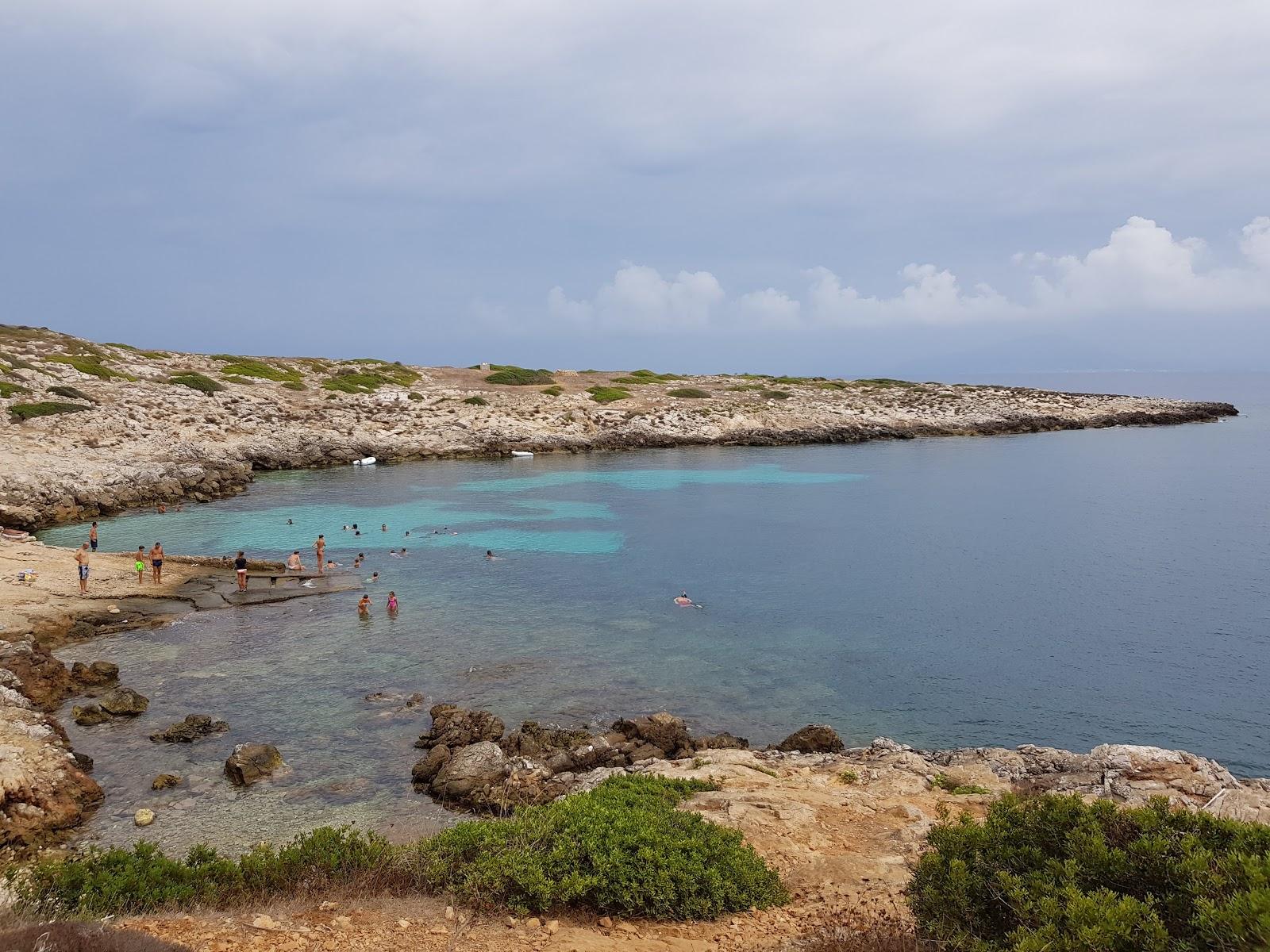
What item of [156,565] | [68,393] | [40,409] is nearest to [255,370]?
[68,393]

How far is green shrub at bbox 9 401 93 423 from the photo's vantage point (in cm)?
5528

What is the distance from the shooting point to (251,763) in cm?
1786

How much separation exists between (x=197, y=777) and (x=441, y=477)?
5098cm

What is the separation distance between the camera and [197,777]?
17688mm

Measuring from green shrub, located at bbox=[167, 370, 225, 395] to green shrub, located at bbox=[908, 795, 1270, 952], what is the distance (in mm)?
81595

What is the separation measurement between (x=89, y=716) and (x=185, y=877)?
44.1 ft

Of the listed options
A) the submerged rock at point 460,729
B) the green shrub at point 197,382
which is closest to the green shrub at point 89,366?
the green shrub at point 197,382

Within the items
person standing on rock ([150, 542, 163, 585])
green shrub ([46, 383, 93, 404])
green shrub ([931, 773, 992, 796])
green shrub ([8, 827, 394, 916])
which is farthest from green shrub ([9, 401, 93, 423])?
green shrub ([931, 773, 992, 796])

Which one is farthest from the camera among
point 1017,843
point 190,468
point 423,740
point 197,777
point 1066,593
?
point 190,468

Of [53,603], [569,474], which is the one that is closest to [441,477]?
[569,474]

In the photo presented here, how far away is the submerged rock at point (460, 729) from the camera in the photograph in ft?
63.2

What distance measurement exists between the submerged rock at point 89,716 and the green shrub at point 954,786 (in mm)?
21184

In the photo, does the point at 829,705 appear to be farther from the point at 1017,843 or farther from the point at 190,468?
the point at 190,468

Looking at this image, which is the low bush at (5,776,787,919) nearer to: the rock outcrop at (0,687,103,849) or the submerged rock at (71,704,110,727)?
the rock outcrop at (0,687,103,849)
